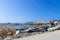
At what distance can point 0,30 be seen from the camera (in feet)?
40.1

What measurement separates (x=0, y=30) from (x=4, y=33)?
55 centimetres

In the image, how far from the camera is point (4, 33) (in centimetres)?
1245
